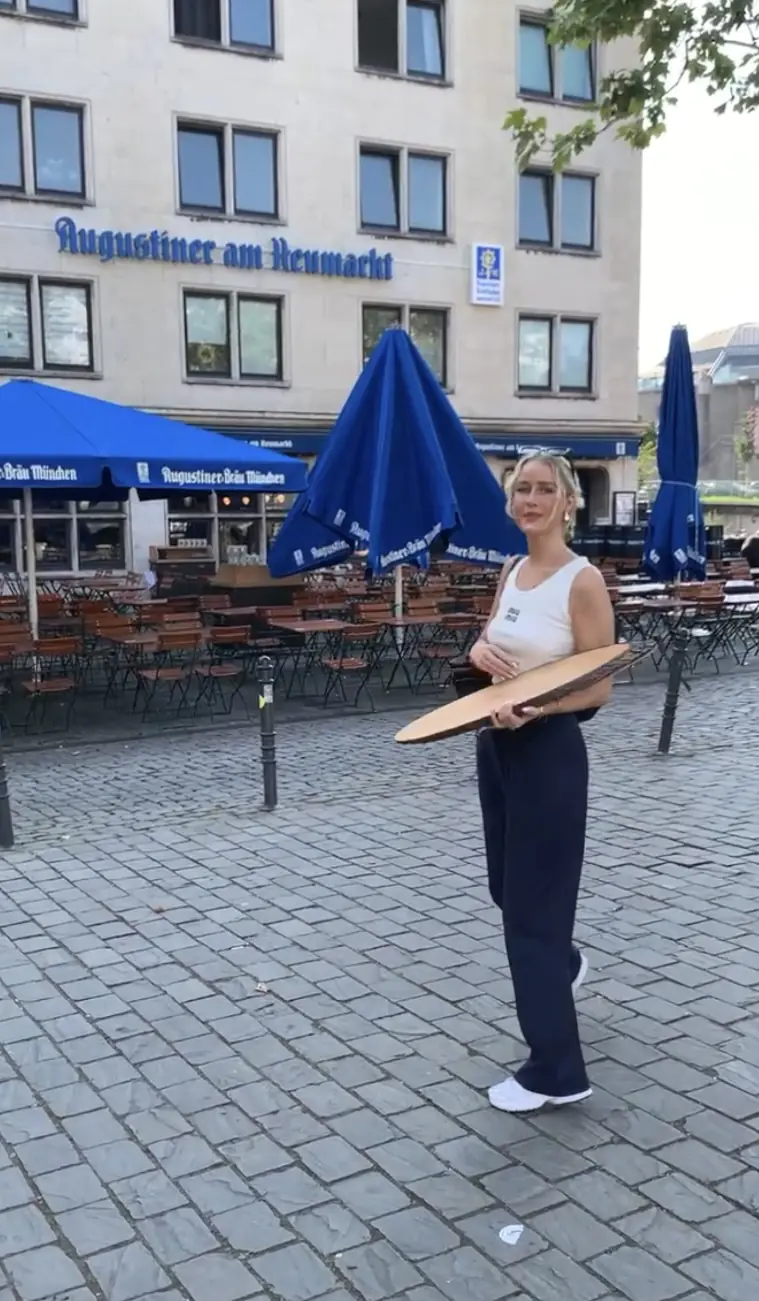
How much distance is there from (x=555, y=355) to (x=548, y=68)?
Answer: 21.2 feet

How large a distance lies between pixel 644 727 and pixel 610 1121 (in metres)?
6.63

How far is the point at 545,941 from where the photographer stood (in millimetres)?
→ 3541

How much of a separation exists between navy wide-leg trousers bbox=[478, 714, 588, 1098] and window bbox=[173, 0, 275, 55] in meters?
22.3

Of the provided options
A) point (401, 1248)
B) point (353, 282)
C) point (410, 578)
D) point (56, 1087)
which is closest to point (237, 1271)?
point (401, 1248)

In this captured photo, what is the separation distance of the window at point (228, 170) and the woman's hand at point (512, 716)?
2137 cm

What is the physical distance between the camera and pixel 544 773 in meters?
3.43

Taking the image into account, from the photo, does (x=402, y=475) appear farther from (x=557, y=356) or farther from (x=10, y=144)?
(x=557, y=356)

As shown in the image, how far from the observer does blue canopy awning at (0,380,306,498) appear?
30.8ft

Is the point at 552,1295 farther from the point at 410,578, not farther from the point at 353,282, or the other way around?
the point at 353,282

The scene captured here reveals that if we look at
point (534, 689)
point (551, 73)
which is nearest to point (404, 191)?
point (551, 73)

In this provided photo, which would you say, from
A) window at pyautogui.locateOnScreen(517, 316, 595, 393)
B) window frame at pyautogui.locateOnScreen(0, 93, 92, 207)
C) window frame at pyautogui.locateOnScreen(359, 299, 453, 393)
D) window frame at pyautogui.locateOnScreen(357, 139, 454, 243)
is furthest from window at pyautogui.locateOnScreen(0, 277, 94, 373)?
window at pyautogui.locateOnScreen(517, 316, 595, 393)

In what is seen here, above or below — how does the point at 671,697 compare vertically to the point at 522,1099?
above

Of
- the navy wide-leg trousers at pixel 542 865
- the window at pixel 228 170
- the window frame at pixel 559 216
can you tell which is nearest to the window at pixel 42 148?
the window at pixel 228 170

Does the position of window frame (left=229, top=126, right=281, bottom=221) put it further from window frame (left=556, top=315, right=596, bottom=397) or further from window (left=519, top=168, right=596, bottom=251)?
window frame (left=556, top=315, right=596, bottom=397)
